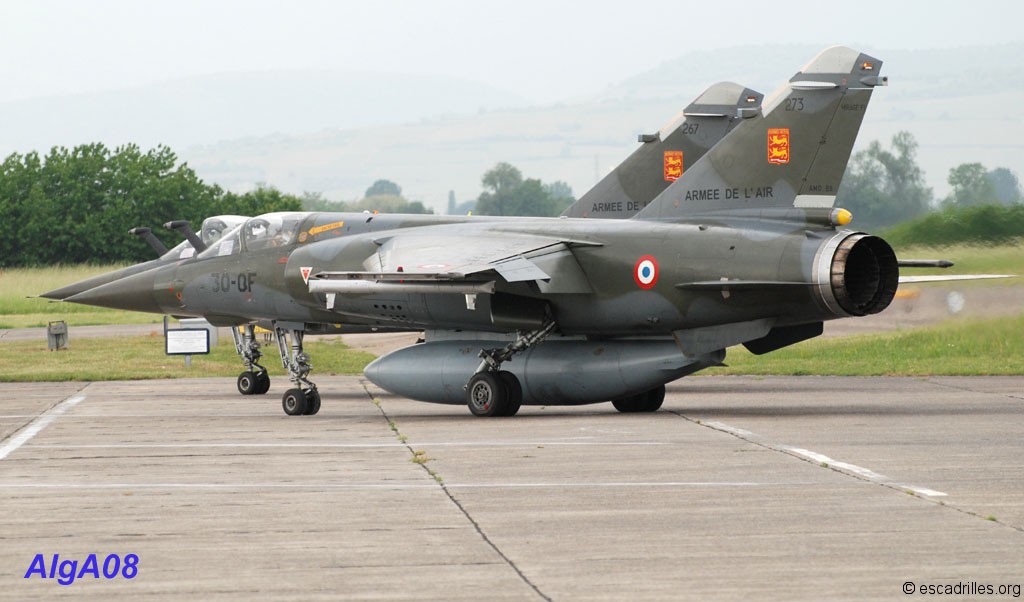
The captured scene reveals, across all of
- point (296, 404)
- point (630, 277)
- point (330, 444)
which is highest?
point (630, 277)

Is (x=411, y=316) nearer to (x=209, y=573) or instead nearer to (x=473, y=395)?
(x=473, y=395)

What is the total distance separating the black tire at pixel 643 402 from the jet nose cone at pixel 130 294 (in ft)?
25.1

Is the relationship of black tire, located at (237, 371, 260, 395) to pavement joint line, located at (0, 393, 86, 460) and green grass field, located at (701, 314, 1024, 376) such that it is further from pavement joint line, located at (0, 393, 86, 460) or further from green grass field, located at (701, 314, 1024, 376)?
green grass field, located at (701, 314, 1024, 376)

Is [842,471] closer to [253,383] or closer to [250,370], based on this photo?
[253,383]

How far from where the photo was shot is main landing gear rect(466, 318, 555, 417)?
1812 centimetres

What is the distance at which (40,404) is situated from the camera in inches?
827

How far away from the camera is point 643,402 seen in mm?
18938

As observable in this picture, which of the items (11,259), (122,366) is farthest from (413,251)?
(11,259)

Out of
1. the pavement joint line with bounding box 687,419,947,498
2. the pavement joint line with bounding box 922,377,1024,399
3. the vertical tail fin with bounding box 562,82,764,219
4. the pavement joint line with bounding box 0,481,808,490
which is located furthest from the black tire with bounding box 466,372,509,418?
the pavement joint line with bounding box 922,377,1024,399

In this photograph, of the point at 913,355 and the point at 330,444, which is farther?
the point at 913,355

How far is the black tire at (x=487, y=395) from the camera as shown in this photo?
712 inches

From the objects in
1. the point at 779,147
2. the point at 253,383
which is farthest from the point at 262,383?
the point at 779,147

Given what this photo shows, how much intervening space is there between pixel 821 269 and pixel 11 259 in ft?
198

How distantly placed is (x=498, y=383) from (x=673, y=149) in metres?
5.79
